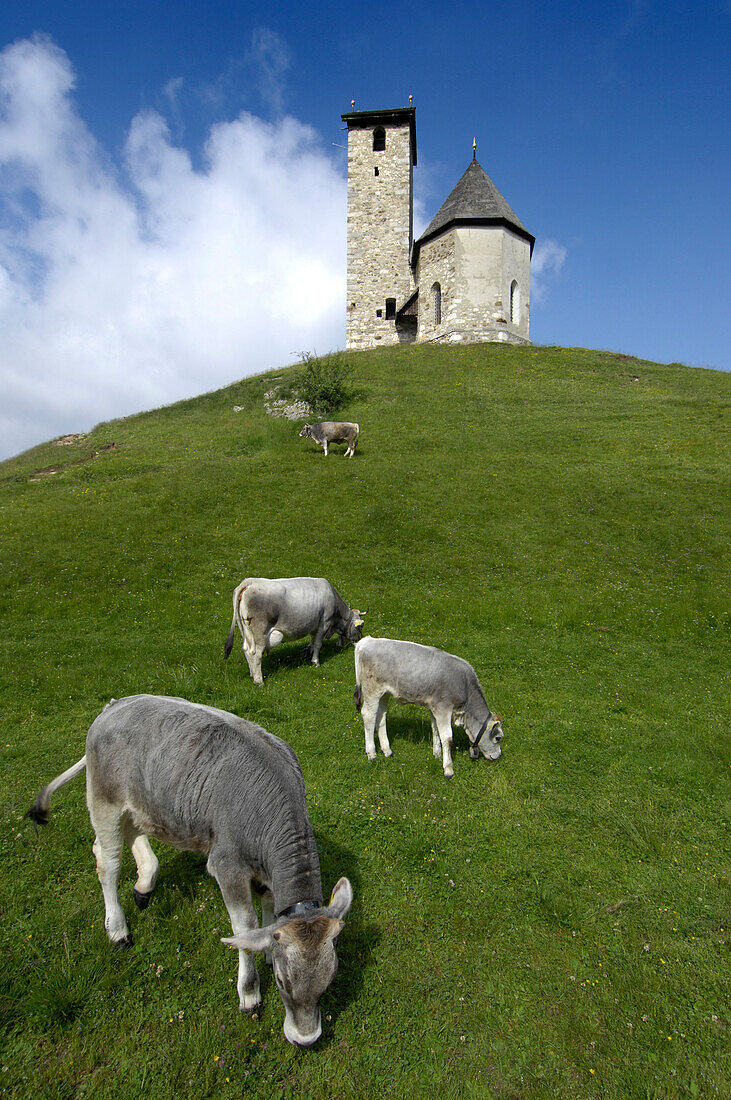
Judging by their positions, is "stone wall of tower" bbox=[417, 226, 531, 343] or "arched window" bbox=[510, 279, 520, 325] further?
"arched window" bbox=[510, 279, 520, 325]

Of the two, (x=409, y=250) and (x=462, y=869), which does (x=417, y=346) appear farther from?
(x=462, y=869)

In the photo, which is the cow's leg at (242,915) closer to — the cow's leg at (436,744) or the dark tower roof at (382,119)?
the cow's leg at (436,744)

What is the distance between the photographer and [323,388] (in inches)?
1375

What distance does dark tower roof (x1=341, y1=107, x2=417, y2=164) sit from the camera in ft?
183

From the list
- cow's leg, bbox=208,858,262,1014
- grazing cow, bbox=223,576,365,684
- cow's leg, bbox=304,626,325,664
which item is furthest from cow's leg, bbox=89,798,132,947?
cow's leg, bbox=304,626,325,664

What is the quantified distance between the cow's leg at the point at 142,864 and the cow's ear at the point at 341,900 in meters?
2.33

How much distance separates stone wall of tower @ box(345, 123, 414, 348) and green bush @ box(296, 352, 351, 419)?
21938mm

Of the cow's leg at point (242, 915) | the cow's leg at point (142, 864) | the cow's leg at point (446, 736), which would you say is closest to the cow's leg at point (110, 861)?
the cow's leg at point (142, 864)

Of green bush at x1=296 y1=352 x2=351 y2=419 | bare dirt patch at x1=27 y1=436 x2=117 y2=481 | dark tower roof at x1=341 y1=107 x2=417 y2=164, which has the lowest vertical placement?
bare dirt patch at x1=27 y1=436 x2=117 y2=481

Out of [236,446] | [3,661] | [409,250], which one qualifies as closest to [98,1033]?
[3,661]

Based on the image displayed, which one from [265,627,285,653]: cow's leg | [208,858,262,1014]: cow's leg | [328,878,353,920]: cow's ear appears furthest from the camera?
[265,627,285,653]: cow's leg

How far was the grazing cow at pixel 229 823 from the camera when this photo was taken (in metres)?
4.26

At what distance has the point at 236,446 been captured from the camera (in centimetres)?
3238

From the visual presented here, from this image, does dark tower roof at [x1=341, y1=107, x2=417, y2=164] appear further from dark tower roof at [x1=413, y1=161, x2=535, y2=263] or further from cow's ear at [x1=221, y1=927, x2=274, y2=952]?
cow's ear at [x1=221, y1=927, x2=274, y2=952]
